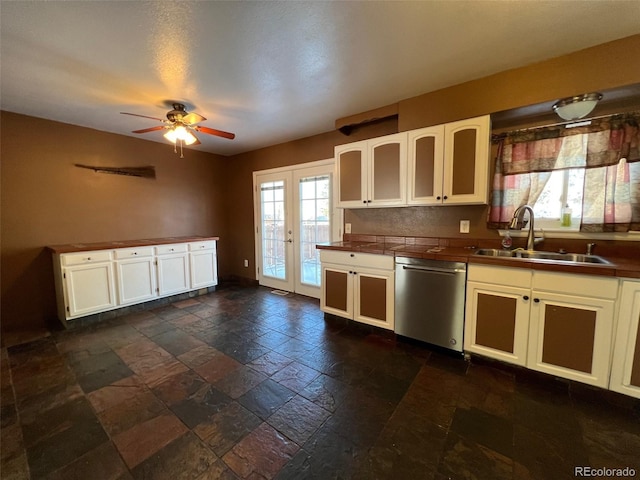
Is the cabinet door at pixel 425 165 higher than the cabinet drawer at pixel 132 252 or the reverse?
higher

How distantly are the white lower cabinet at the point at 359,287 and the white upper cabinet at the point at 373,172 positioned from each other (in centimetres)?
65

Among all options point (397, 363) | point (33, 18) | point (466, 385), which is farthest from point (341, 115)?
point (466, 385)

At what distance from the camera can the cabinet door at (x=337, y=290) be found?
9.25ft

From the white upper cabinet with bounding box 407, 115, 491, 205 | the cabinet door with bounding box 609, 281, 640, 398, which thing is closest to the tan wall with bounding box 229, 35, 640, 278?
the white upper cabinet with bounding box 407, 115, 491, 205

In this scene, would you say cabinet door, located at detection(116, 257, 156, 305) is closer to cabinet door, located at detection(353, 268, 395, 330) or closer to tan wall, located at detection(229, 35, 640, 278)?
tan wall, located at detection(229, 35, 640, 278)

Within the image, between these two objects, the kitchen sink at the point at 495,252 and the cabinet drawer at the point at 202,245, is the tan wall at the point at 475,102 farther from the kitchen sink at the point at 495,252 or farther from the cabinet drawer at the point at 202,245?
the cabinet drawer at the point at 202,245

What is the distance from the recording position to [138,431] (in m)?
1.54

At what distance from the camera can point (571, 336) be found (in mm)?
1793

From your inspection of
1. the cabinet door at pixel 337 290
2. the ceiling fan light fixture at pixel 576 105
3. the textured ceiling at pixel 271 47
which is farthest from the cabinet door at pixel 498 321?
the textured ceiling at pixel 271 47

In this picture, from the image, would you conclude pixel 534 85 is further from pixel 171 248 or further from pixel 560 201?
pixel 171 248

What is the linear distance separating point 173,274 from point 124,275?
1.93ft

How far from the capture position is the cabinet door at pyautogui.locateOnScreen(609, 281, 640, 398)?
5.31 ft

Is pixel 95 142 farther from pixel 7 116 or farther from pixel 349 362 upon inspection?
pixel 349 362

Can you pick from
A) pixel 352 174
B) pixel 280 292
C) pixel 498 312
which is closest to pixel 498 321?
pixel 498 312
